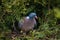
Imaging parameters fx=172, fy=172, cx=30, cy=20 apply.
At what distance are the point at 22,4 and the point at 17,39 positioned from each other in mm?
599

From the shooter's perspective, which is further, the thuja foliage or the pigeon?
the pigeon

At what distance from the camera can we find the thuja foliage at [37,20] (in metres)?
2.85

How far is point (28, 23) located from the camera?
3.24 m

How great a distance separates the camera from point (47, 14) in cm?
332

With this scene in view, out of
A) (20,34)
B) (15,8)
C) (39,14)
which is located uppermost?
(15,8)

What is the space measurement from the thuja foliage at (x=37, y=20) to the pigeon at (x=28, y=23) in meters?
0.10

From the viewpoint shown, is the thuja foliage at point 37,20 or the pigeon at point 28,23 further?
the pigeon at point 28,23

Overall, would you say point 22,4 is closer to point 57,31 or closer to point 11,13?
point 11,13

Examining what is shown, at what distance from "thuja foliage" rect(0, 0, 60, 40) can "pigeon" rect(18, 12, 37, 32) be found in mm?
101

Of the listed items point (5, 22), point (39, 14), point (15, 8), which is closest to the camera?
point (15, 8)

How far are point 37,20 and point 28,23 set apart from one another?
11.2 inches

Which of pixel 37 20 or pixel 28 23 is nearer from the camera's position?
pixel 28 23

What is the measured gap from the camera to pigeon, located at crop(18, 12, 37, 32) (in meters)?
3.21

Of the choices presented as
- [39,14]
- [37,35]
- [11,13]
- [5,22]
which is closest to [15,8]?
[11,13]
